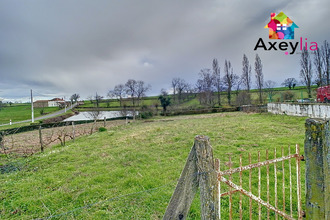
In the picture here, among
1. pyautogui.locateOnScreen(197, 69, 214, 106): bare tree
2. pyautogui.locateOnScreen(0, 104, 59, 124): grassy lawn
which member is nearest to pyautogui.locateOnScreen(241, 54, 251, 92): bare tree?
pyautogui.locateOnScreen(197, 69, 214, 106): bare tree

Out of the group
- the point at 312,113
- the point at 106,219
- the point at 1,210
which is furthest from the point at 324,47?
the point at 1,210

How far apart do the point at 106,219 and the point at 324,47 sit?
3411cm

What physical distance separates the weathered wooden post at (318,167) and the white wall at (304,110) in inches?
447

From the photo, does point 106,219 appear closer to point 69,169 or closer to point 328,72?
point 69,169

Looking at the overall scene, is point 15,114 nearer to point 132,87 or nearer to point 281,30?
point 132,87

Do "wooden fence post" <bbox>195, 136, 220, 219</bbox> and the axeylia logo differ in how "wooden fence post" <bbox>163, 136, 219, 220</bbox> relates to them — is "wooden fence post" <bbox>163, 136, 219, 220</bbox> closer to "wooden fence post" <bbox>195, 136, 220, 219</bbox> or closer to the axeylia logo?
"wooden fence post" <bbox>195, 136, 220, 219</bbox>

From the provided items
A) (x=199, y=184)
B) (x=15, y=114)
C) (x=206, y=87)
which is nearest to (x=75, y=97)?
(x=15, y=114)

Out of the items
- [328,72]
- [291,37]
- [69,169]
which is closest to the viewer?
[69,169]

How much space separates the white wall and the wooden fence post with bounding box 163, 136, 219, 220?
12.4 m

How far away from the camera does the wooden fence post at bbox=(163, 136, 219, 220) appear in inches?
51.4

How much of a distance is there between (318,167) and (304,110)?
14.5m

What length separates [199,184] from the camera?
1.35 metres

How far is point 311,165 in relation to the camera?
62.9 inches

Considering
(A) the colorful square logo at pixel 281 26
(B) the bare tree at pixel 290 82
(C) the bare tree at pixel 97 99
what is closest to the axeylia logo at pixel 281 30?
(A) the colorful square logo at pixel 281 26
